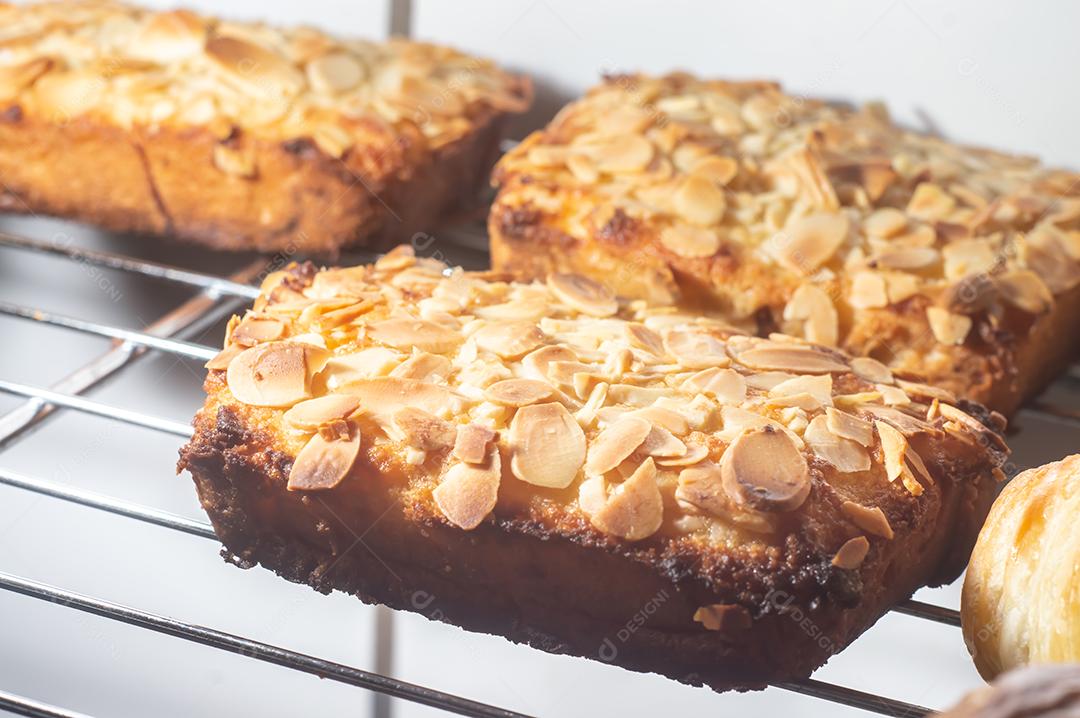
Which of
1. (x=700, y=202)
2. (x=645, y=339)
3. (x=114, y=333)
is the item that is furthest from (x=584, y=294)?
(x=114, y=333)

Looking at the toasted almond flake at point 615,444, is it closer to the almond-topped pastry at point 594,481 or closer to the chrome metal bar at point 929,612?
the almond-topped pastry at point 594,481

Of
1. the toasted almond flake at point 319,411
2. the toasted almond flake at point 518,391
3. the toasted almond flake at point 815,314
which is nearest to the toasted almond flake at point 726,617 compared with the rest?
the toasted almond flake at point 518,391

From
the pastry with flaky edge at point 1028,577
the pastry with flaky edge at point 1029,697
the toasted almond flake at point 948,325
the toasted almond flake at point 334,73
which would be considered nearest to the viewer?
the pastry with flaky edge at point 1029,697

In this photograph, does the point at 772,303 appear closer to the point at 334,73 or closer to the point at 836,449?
the point at 836,449

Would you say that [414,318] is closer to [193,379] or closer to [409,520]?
[409,520]

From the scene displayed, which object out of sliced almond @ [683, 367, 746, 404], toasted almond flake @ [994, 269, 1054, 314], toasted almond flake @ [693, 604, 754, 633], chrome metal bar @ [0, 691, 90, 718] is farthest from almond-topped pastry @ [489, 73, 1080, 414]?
chrome metal bar @ [0, 691, 90, 718]
